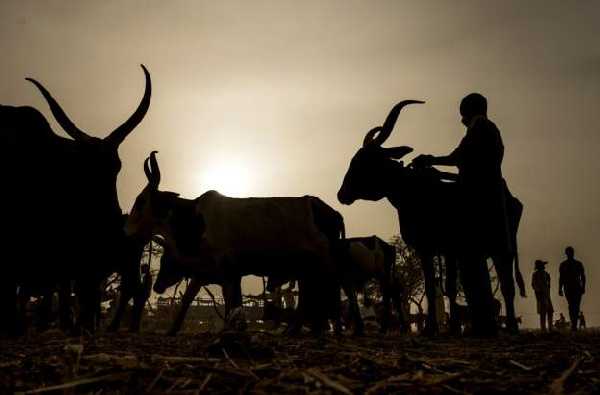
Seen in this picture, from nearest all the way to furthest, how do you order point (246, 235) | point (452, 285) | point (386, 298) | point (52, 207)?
point (52, 207) → point (452, 285) → point (246, 235) → point (386, 298)

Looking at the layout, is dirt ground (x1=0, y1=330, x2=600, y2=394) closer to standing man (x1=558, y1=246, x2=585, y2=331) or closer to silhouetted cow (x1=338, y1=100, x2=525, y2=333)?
silhouetted cow (x1=338, y1=100, x2=525, y2=333)

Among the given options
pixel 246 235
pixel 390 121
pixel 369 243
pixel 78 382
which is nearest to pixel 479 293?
pixel 390 121

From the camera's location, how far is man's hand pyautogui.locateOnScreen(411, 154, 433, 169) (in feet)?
21.7

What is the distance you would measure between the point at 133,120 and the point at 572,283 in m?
11.2

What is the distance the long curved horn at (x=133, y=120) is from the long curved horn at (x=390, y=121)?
2998 millimetres

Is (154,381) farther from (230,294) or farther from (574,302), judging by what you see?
(574,302)

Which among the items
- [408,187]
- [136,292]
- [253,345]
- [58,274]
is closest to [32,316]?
[136,292]

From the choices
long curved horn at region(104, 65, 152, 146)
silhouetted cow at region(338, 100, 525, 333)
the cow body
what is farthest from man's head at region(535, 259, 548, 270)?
long curved horn at region(104, 65, 152, 146)

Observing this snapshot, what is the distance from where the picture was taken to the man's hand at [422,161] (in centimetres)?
663

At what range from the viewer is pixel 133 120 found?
20.1ft

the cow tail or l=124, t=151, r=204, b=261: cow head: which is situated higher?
l=124, t=151, r=204, b=261: cow head

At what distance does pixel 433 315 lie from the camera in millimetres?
6746

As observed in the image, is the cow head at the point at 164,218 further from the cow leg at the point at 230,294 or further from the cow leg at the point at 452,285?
the cow leg at the point at 452,285

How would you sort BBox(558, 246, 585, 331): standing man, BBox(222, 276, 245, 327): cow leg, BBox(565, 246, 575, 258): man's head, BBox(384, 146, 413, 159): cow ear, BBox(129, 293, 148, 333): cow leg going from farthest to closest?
1. BBox(565, 246, 575, 258): man's head
2. BBox(558, 246, 585, 331): standing man
3. BBox(129, 293, 148, 333): cow leg
4. BBox(384, 146, 413, 159): cow ear
5. BBox(222, 276, 245, 327): cow leg
